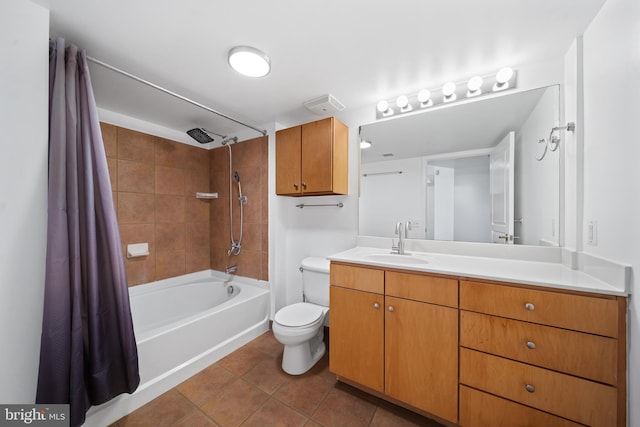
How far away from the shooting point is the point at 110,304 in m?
1.24

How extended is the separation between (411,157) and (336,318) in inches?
54.5

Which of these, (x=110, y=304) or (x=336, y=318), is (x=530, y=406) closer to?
(x=336, y=318)

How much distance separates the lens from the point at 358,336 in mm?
1430

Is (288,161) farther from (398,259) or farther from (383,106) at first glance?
(398,259)

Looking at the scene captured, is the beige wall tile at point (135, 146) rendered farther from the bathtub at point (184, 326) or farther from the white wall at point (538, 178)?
the white wall at point (538, 178)

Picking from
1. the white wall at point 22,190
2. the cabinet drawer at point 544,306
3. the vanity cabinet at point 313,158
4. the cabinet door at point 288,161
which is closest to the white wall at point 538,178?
the cabinet drawer at point 544,306

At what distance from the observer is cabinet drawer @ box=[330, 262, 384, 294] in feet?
4.46

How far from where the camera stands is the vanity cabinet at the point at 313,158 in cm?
187

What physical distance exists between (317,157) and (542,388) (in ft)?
6.18

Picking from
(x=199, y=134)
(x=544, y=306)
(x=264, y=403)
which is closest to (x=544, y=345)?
(x=544, y=306)

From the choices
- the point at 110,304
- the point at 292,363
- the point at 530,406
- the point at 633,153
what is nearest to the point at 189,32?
the point at 110,304

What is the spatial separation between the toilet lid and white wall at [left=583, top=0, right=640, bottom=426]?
1.55 metres

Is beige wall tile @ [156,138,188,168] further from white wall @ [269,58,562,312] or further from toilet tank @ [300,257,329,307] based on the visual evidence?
toilet tank @ [300,257,329,307]

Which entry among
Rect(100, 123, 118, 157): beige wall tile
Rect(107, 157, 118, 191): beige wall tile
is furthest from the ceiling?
Rect(107, 157, 118, 191): beige wall tile
